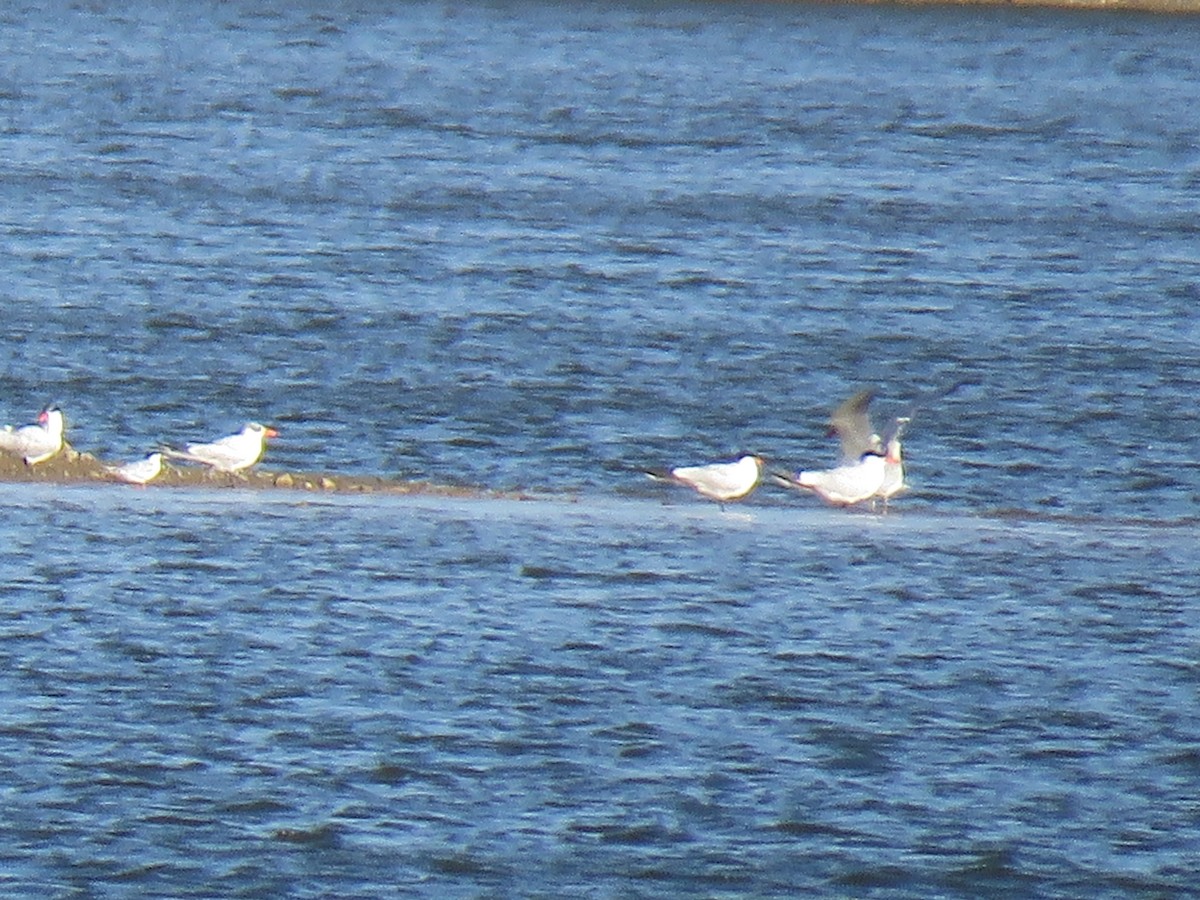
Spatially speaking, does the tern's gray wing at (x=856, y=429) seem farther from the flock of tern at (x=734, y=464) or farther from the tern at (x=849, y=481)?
the tern at (x=849, y=481)

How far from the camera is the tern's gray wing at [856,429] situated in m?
20.6

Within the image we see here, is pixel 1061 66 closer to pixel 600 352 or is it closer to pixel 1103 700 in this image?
pixel 600 352

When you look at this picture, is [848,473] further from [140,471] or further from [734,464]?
[140,471]

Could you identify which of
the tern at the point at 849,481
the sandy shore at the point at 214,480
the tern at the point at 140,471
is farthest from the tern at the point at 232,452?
the tern at the point at 849,481

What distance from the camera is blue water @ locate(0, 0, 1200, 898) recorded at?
13.4 meters

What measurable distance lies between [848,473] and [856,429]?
0.56m

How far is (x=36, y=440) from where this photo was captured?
2027 centimetres

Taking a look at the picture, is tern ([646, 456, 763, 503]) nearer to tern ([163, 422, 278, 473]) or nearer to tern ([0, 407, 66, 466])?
tern ([163, 422, 278, 473])

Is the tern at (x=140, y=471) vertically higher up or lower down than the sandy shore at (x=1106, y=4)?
lower down

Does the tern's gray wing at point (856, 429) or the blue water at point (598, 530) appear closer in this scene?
the blue water at point (598, 530)

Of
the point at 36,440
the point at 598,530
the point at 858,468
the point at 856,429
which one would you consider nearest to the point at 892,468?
the point at 858,468

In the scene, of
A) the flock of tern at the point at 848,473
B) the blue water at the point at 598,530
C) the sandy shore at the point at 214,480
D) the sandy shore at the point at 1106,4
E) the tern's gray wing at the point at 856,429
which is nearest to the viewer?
the blue water at the point at 598,530

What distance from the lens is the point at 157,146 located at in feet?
146

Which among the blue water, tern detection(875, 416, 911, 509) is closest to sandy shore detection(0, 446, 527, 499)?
the blue water
